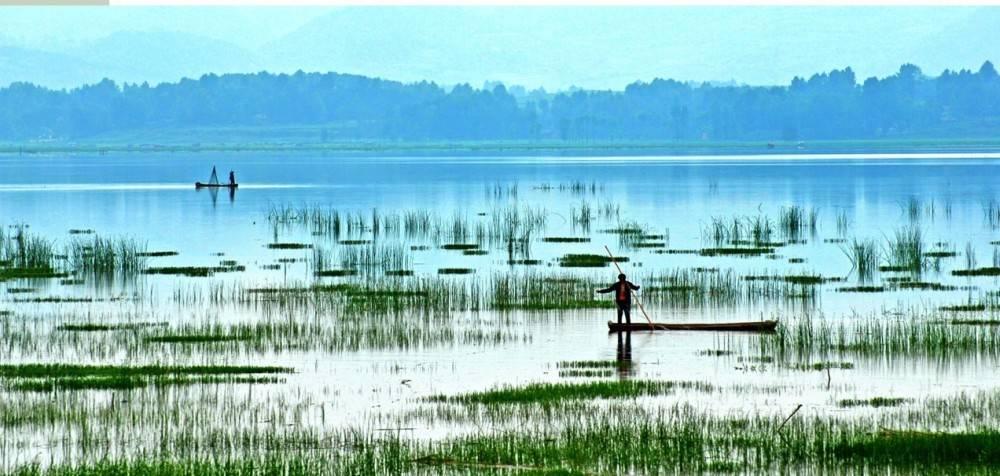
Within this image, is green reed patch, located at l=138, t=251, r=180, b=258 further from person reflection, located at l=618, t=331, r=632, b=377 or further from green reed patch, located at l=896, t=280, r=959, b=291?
person reflection, located at l=618, t=331, r=632, b=377

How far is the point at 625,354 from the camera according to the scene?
94.2ft

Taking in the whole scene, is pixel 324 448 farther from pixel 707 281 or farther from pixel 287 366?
pixel 707 281

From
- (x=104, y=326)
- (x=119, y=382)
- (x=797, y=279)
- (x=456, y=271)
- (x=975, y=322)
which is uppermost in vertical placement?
(x=456, y=271)

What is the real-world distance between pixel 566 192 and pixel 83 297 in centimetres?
6134

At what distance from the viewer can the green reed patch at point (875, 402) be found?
23062mm

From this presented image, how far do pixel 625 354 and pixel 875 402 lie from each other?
6.25m

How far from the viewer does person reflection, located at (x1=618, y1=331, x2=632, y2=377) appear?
26694mm

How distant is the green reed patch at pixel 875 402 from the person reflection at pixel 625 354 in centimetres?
396

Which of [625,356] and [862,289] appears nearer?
[625,356]

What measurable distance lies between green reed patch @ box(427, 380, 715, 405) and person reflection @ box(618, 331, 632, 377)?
1.29 metres

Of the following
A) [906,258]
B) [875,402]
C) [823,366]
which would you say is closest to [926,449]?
[875,402]

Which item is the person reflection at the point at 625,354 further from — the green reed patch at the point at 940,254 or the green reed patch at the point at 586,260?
the green reed patch at the point at 940,254

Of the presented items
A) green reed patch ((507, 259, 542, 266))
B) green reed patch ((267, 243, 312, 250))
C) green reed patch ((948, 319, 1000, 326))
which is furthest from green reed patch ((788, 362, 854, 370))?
green reed patch ((267, 243, 312, 250))

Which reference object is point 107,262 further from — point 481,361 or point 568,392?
point 568,392
